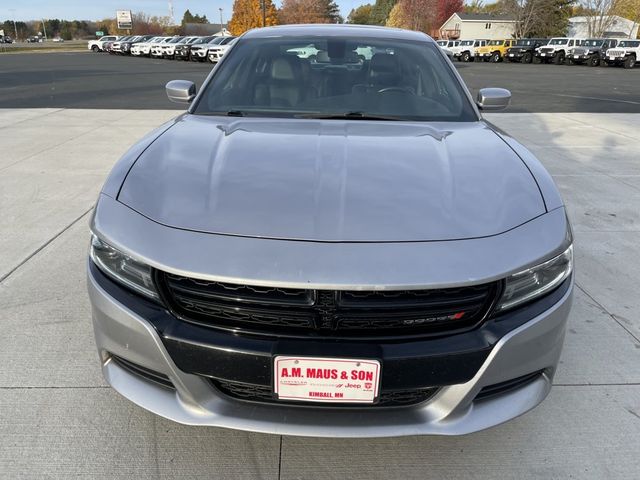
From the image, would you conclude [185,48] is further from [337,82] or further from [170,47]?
[337,82]

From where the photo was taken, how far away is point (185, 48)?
1420 inches

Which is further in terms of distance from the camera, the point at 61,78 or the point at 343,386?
the point at 61,78

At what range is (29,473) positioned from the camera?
1939 millimetres

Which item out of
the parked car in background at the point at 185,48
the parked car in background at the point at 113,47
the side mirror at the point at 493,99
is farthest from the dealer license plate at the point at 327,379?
the parked car in background at the point at 113,47

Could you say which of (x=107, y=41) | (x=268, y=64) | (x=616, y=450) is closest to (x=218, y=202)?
(x=268, y=64)

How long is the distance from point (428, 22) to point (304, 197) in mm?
82217

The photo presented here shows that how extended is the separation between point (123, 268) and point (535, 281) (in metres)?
1.40

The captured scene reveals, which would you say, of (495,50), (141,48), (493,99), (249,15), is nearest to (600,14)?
(495,50)

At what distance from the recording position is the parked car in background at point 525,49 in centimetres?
3934

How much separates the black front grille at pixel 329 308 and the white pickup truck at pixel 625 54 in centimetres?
3721

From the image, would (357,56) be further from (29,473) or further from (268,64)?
(29,473)

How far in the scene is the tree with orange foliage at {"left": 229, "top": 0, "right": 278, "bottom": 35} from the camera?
62.1 m

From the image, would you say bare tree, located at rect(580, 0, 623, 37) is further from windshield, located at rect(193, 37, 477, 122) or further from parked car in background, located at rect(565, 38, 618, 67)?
windshield, located at rect(193, 37, 477, 122)

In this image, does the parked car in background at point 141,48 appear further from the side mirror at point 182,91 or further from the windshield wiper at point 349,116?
the windshield wiper at point 349,116
